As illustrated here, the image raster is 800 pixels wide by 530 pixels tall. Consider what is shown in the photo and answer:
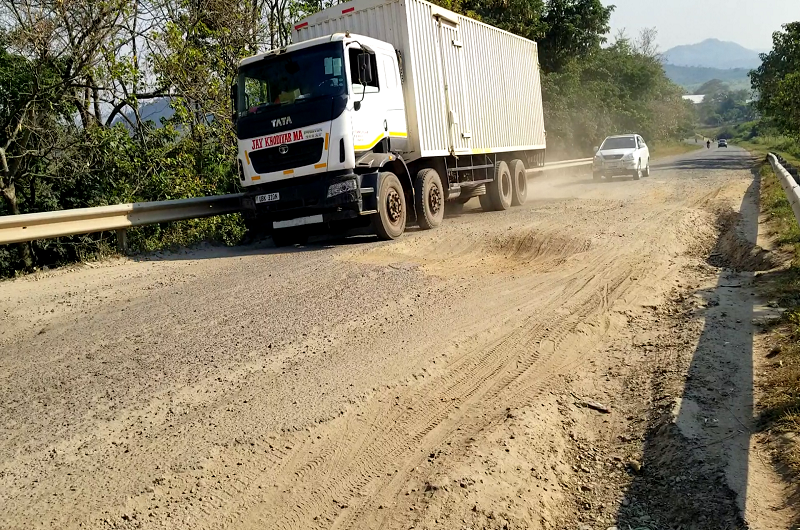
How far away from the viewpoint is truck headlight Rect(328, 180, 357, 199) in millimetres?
10141

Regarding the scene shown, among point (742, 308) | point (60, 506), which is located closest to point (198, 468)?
point (60, 506)

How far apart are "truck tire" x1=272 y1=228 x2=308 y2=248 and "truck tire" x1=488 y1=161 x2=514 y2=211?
582cm

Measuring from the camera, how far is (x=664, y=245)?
9531 mm

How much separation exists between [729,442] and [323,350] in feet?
9.81

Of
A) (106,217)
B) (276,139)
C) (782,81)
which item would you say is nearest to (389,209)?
(276,139)

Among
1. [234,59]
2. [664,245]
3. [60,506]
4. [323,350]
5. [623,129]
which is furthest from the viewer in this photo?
[623,129]

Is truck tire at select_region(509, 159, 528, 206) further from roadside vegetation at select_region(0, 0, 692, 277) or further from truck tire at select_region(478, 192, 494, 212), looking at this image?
roadside vegetation at select_region(0, 0, 692, 277)

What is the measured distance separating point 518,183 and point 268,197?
8487 mm

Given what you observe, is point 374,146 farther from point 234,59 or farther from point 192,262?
point 234,59

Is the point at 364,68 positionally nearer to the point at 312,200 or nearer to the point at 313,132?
→ the point at 313,132

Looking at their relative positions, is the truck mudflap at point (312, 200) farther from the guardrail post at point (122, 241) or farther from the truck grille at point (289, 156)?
the guardrail post at point (122, 241)

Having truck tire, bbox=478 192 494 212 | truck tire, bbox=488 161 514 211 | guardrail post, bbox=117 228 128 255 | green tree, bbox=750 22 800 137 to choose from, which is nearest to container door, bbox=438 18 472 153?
truck tire, bbox=488 161 514 211

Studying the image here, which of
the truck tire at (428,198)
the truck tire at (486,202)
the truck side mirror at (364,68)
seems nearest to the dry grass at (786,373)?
the truck tire at (428,198)

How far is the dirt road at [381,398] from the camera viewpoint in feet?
11.6
